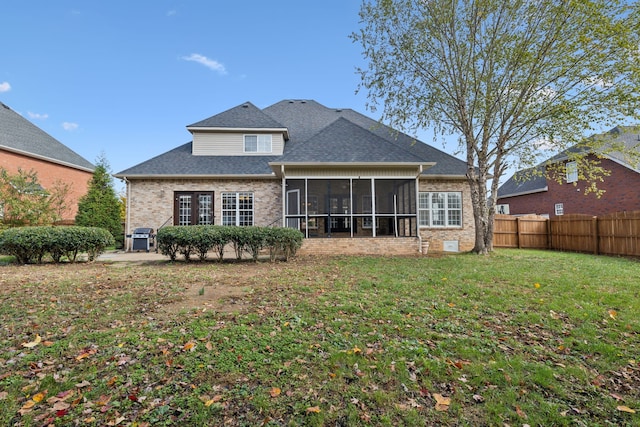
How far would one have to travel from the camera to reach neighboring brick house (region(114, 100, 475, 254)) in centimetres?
1227

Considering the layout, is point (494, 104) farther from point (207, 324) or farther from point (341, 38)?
point (207, 324)

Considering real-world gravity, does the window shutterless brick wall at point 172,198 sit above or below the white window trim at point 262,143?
below

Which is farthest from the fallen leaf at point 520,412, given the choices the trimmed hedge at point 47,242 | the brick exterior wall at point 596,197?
the brick exterior wall at point 596,197

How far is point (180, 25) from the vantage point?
12.3 meters

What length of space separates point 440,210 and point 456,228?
111 cm

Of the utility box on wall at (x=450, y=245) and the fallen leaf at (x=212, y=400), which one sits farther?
the utility box on wall at (x=450, y=245)

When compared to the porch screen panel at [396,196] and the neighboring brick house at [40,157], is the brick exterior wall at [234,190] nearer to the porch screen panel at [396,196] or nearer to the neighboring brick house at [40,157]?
the porch screen panel at [396,196]

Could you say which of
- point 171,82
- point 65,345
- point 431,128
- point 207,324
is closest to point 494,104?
point 431,128

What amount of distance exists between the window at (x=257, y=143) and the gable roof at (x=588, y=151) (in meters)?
11.5

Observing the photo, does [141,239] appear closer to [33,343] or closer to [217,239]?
[217,239]

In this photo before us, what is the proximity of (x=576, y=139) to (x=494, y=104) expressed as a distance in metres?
3.03

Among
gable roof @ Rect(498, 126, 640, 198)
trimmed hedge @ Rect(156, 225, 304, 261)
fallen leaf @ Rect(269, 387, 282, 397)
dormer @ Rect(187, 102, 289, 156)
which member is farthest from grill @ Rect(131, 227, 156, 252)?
gable roof @ Rect(498, 126, 640, 198)

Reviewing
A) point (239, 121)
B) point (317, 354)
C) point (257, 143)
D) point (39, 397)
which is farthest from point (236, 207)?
point (39, 397)

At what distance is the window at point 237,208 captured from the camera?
13961 mm
